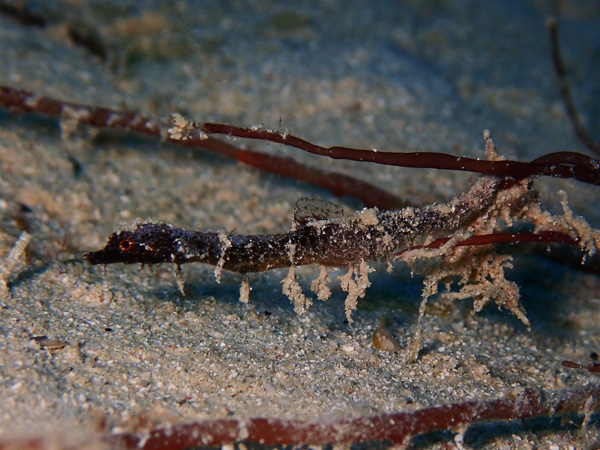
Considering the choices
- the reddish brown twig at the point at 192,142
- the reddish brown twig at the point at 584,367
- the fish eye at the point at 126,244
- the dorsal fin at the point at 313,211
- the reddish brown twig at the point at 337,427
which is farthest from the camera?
the reddish brown twig at the point at 192,142

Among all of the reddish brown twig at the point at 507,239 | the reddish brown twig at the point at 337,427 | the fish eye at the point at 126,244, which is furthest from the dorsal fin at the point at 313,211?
the reddish brown twig at the point at 337,427

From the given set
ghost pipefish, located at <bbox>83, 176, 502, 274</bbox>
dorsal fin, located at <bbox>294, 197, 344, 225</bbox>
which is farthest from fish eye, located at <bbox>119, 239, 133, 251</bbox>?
dorsal fin, located at <bbox>294, 197, 344, 225</bbox>

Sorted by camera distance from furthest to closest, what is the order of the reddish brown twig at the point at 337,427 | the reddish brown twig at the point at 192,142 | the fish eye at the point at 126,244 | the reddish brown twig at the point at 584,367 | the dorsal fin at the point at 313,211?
1. the reddish brown twig at the point at 192,142
2. the reddish brown twig at the point at 584,367
3. the dorsal fin at the point at 313,211
4. the fish eye at the point at 126,244
5. the reddish brown twig at the point at 337,427

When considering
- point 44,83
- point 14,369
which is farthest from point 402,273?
point 44,83

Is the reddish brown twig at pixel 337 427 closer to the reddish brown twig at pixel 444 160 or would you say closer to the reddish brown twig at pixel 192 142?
the reddish brown twig at pixel 444 160

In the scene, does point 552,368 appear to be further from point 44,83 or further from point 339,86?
point 44,83

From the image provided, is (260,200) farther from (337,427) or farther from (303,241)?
(337,427)
